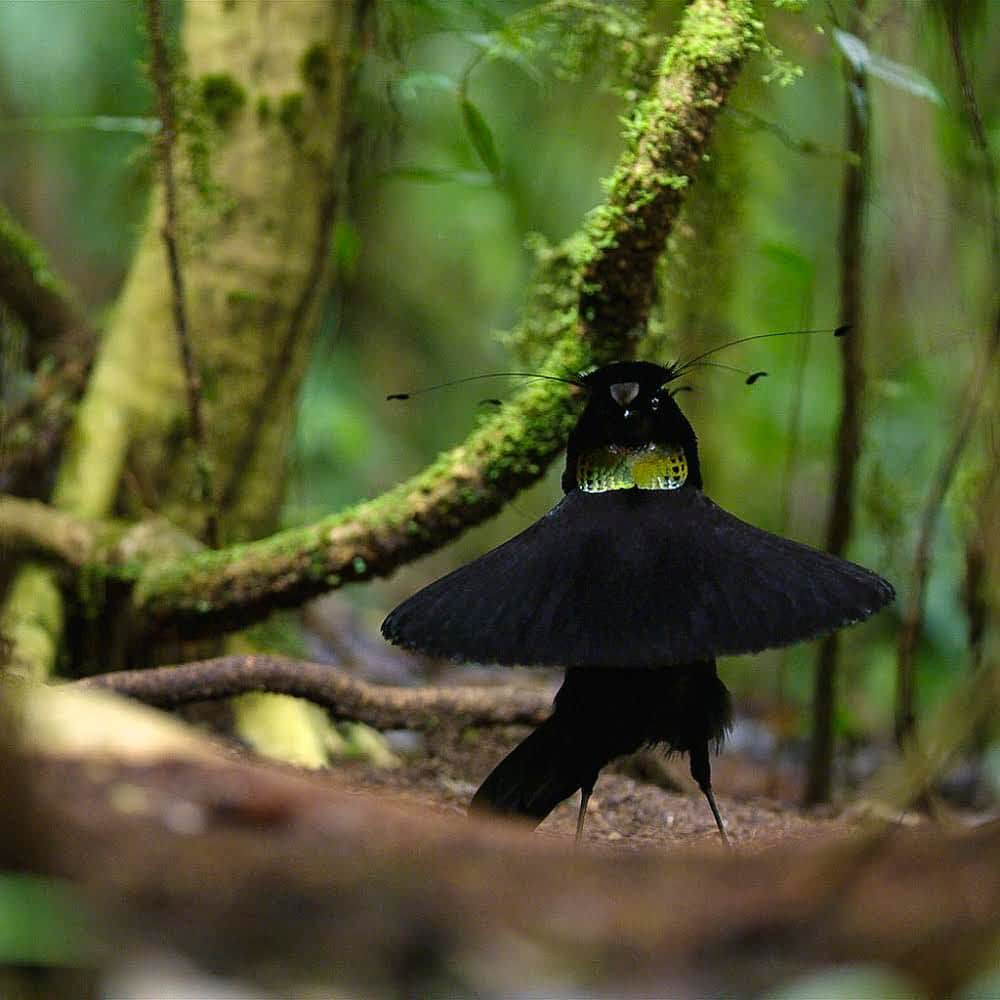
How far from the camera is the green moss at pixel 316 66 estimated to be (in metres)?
4.01

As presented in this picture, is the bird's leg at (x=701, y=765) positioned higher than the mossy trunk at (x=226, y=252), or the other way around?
the mossy trunk at (x=226, y=252)

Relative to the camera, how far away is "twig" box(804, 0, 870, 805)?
3.85 metres

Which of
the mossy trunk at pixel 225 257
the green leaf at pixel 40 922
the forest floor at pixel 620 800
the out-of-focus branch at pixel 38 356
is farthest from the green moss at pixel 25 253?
the green leaf at pixel 40 922

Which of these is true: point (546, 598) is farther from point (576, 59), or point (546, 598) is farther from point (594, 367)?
point (576, 59)

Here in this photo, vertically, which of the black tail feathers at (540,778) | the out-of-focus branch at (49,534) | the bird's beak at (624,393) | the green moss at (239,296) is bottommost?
the black tail feathers at (540,778)

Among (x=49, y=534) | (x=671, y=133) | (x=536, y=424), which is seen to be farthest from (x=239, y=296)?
(x=671, y=133)

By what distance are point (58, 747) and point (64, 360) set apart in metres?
3.12

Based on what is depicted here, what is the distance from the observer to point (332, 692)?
321 centimetres

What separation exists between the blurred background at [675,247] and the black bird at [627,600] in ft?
1.66

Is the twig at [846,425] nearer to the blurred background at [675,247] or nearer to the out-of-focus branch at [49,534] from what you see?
the blurred background at [675,247]

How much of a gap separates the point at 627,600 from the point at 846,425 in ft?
6.70

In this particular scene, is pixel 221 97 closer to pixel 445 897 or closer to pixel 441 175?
pixel 441 175

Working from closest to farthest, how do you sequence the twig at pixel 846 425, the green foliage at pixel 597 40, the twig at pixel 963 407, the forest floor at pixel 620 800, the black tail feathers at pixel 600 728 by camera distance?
the black tail feathers at pixel 600 728
the twig at pixel 963 407
the forest floor at pixel 620 800
the green foliage at pixel 597 40
the twig at pixel 846 425

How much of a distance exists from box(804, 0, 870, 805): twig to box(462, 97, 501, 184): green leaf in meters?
1.21
